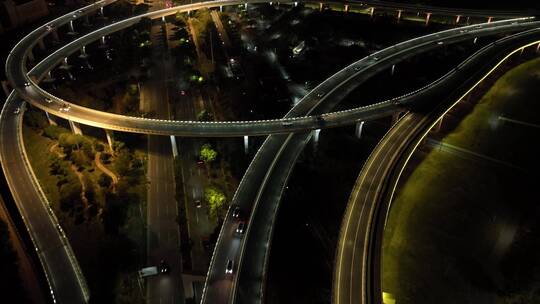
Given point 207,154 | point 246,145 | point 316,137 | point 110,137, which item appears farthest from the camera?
point 316,137

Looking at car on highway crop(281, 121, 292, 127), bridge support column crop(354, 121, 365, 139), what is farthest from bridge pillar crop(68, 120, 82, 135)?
bridge support column crop(354, 121, 365, 139)

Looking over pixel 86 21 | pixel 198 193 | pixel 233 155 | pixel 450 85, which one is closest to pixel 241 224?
pixel 198 193

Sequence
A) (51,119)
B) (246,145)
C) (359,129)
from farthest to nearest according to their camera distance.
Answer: (51,119) → (359,129) → (246,145)

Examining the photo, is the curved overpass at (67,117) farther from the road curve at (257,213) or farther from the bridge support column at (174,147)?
the bridge support column at (174,147)

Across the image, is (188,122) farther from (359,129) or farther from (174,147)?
(359,129)

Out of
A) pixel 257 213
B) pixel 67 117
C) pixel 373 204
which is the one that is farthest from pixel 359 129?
pixel 67 117

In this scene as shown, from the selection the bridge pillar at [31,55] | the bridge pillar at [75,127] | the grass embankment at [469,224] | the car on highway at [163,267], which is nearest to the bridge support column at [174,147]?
the bridge pillar at [75,127]

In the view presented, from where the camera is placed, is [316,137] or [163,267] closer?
[163,267]
